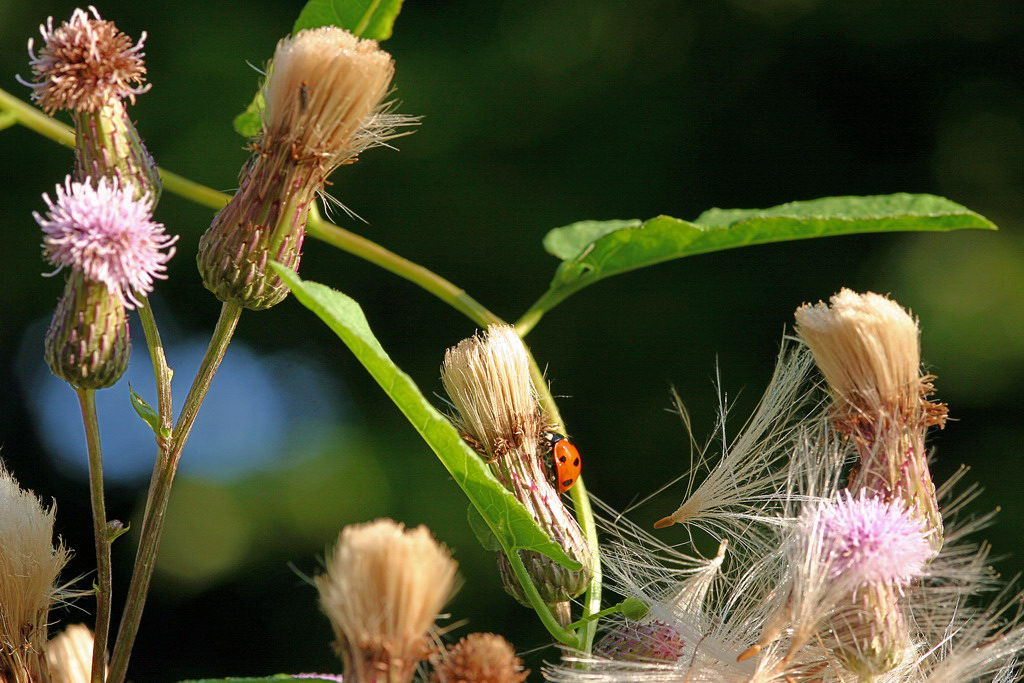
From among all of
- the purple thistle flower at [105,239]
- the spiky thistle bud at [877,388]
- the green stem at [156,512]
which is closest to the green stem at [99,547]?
the green stem at [156,512]

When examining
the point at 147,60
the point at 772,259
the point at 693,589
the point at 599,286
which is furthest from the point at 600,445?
the point at 693,589

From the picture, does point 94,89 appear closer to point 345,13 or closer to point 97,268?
point 97,268

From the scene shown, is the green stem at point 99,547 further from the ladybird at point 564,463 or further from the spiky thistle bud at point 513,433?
the ladybird at point 564,463

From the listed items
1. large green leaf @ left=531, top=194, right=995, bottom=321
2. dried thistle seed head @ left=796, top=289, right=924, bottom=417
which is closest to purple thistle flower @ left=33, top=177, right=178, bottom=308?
large green leaf @ left=531, top=194, right=995, bottom=321

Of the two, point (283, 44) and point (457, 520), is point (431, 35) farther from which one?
point (283, 44)

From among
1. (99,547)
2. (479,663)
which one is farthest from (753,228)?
(99,547)

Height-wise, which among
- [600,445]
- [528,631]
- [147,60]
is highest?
[147,60]

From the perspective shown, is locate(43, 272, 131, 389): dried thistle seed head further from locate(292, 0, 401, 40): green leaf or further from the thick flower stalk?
locate(292, 0, 401, 40): green leaf
